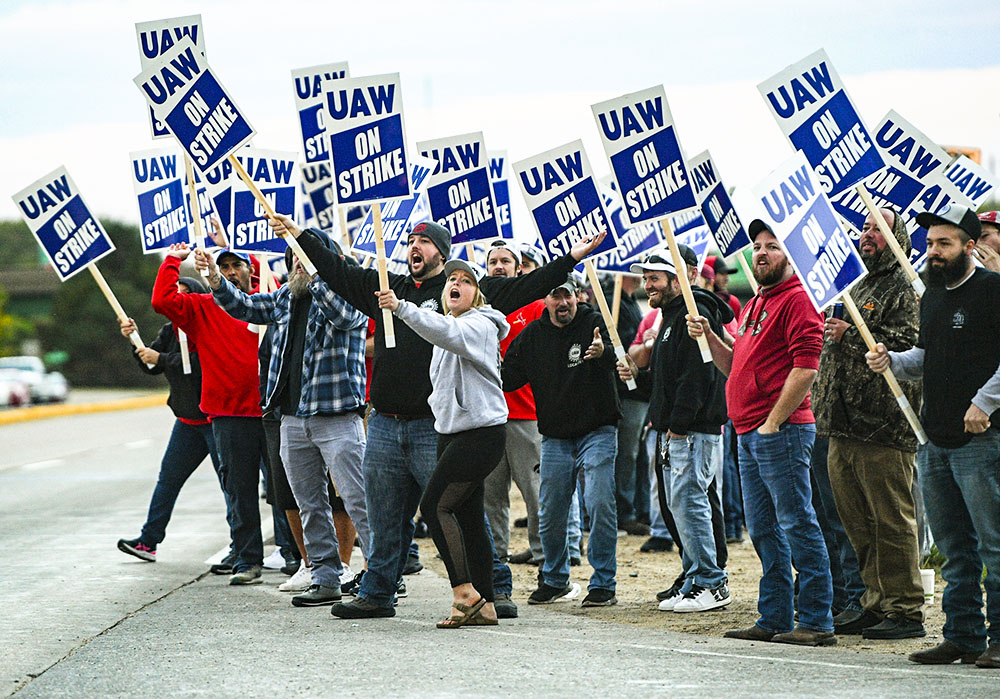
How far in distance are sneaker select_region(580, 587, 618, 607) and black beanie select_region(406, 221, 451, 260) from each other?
2418 millimetres

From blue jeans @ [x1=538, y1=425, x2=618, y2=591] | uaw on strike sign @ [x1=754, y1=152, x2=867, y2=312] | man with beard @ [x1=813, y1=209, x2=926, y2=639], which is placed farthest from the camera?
blue jeans @ [x1=538, y1=425, x2=618, y2=591]

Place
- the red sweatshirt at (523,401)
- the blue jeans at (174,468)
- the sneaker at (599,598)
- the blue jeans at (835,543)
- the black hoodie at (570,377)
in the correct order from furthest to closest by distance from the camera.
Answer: the blue jeans at (174,468) → the red sweatshirt at (523,401) → the black hoodie at (570,377) → the sneaker at (599,598) → the blue jeans at (835,543)

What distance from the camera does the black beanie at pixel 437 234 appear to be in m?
8.39

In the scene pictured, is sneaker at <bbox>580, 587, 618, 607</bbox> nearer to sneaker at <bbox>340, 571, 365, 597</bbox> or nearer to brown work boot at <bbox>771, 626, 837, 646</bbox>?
sneaker at <bbox>340, 571, 365, 597</bbox>

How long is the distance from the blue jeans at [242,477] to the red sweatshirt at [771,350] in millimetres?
3902

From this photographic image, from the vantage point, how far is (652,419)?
944 centimetres

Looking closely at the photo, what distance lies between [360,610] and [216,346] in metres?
A: 3.01

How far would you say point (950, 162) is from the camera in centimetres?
939

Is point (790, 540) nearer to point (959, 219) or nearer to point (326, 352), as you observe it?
point (959, 219)

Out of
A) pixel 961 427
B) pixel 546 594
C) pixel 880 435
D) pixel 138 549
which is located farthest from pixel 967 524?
pixel 138 549

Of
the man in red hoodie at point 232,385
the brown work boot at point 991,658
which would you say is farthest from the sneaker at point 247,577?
the brown work boot at point 991,658

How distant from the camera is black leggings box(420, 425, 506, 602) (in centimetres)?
786

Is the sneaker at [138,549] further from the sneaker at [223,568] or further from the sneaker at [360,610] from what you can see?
the sneaker at [360,610]

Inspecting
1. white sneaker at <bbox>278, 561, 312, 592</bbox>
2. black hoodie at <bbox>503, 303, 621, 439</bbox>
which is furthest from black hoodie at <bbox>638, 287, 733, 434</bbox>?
white sneaker at <bbox>278, 561, 312, 592</bbox>
